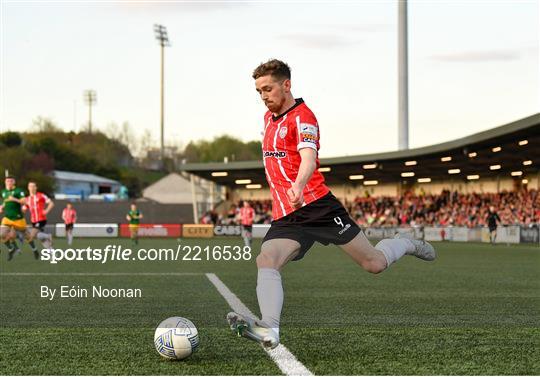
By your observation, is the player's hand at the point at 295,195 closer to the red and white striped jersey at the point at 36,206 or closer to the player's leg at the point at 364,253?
the player's leg at the point at 364,253

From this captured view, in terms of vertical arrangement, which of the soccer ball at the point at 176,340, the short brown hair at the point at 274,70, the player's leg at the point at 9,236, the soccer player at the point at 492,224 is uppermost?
the short brown hair at the point at 274,70

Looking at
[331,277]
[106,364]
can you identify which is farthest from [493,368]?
[331,277]

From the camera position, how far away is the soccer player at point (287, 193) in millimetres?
6383

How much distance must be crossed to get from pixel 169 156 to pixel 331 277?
366 feet

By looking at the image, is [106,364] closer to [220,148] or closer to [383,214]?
[383,214]

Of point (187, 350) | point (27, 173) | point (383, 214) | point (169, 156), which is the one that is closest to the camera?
point (187, 350)

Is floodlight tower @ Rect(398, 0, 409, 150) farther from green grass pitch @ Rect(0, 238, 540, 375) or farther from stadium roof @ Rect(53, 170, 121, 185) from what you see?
stadium roof @ Rect(53, 170, 121, 185)

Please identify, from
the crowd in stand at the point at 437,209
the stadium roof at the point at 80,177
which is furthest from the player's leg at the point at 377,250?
the stadium roof at the point at 80,177

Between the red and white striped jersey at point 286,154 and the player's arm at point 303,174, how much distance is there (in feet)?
0.45

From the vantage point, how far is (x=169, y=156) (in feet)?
417

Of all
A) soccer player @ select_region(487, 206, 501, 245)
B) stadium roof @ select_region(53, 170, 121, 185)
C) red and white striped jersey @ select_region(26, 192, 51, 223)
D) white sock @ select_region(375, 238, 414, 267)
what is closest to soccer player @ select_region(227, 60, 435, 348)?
white sock @ select_region(375, 238, 414, 267)

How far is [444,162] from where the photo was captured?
51.6m

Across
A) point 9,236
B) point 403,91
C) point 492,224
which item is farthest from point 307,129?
point 403,91

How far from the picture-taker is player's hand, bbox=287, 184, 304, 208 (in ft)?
20.1
